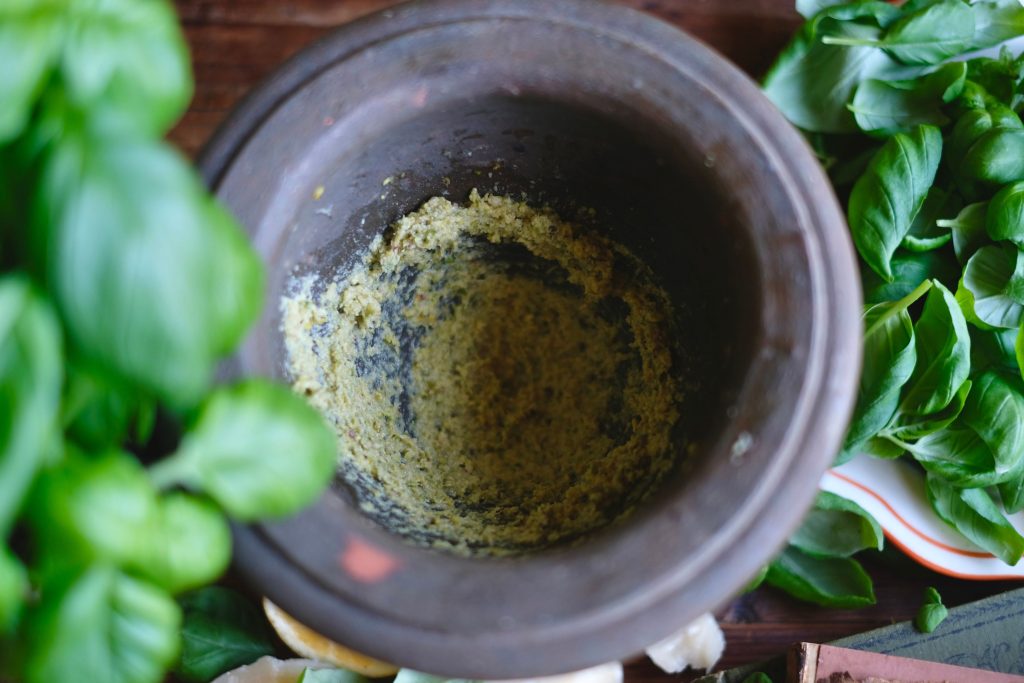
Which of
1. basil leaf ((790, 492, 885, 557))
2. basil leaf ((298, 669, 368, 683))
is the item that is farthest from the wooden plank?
basil leaf ((298, 669, 368, 683))

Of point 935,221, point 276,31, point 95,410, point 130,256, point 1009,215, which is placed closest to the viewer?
point 130,256

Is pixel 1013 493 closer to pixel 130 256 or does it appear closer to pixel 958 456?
pixel 958 456

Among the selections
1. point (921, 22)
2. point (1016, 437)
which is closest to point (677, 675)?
point (1016, 437)

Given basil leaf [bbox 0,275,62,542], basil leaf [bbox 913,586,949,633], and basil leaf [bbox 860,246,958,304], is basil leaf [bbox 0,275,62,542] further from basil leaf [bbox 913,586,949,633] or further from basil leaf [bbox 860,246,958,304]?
basil leaf [bbox 913,586,949,633]

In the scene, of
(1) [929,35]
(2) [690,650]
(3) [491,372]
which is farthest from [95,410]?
(1) [929,35]

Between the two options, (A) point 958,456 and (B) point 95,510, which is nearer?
(B) point 95,510

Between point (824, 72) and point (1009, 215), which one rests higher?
point (824, 72)
